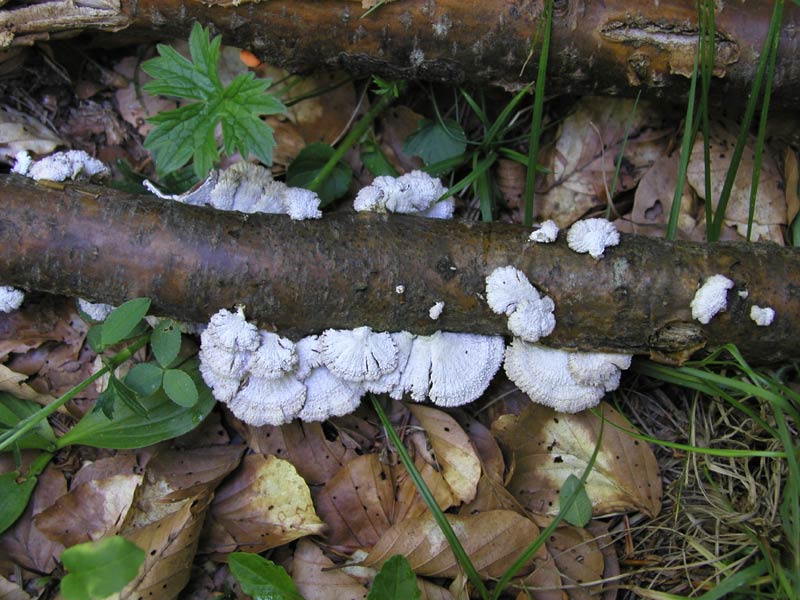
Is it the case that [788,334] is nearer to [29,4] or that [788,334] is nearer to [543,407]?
[543,407]

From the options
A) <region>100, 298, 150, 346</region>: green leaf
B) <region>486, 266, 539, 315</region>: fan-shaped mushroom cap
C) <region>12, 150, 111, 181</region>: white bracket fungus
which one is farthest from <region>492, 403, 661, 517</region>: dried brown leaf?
<region>12, 150, 111, 181</region>: white bracket fungus

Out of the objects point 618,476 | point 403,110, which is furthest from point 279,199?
point 618,476

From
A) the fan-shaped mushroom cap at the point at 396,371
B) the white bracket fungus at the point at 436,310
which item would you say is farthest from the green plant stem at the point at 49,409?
the white bracket fungus at the point at 436,310

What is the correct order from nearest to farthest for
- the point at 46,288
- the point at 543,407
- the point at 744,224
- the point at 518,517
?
1. the point at 46,288
2. the point at 518,517
3. the point at 543,407
4. the point at 744,224

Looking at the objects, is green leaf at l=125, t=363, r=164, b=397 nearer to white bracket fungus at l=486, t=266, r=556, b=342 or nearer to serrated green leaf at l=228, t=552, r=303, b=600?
serrated green leaf at l=228, t=552, r=303, b=600

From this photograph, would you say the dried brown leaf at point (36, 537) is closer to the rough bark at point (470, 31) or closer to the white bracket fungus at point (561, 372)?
the rough bark at point (470, 31)

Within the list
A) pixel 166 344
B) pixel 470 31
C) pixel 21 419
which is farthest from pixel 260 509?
pixel 470 31

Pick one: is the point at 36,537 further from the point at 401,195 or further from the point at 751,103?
the point at 751,103
